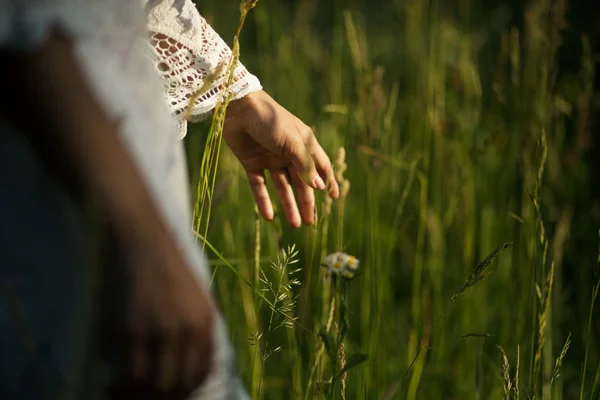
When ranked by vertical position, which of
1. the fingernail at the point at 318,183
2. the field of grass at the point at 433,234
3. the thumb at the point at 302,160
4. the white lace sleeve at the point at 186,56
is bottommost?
the field of grass at the point at 433,234

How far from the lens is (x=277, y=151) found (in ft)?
3.76

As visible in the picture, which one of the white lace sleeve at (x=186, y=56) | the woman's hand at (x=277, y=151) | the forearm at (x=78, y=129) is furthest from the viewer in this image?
the woman's hand at (x=277, y=151)

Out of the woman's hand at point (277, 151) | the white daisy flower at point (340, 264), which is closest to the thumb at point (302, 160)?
the woman's hand at point (277, 151)

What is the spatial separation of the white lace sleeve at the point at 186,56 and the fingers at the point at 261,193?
0.16 metres

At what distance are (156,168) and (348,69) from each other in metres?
2.06

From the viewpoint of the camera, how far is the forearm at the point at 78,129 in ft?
1.85

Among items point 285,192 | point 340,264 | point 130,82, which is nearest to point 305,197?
point 285,192

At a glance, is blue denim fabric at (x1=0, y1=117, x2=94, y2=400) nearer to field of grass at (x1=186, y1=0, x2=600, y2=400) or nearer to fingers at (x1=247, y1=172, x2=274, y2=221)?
field of grass at (x1=186, y1=0, x2=600, y2=400)

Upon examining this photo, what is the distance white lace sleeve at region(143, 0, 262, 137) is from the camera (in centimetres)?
98

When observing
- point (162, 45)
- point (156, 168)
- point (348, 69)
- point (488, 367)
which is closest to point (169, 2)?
point (162, 45)

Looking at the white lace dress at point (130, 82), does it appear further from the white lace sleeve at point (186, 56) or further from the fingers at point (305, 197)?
the fingers at point (305, 197)

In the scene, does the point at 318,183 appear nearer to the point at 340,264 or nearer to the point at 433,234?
the point at 340,264

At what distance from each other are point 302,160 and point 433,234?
68cm

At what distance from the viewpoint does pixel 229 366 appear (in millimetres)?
728
